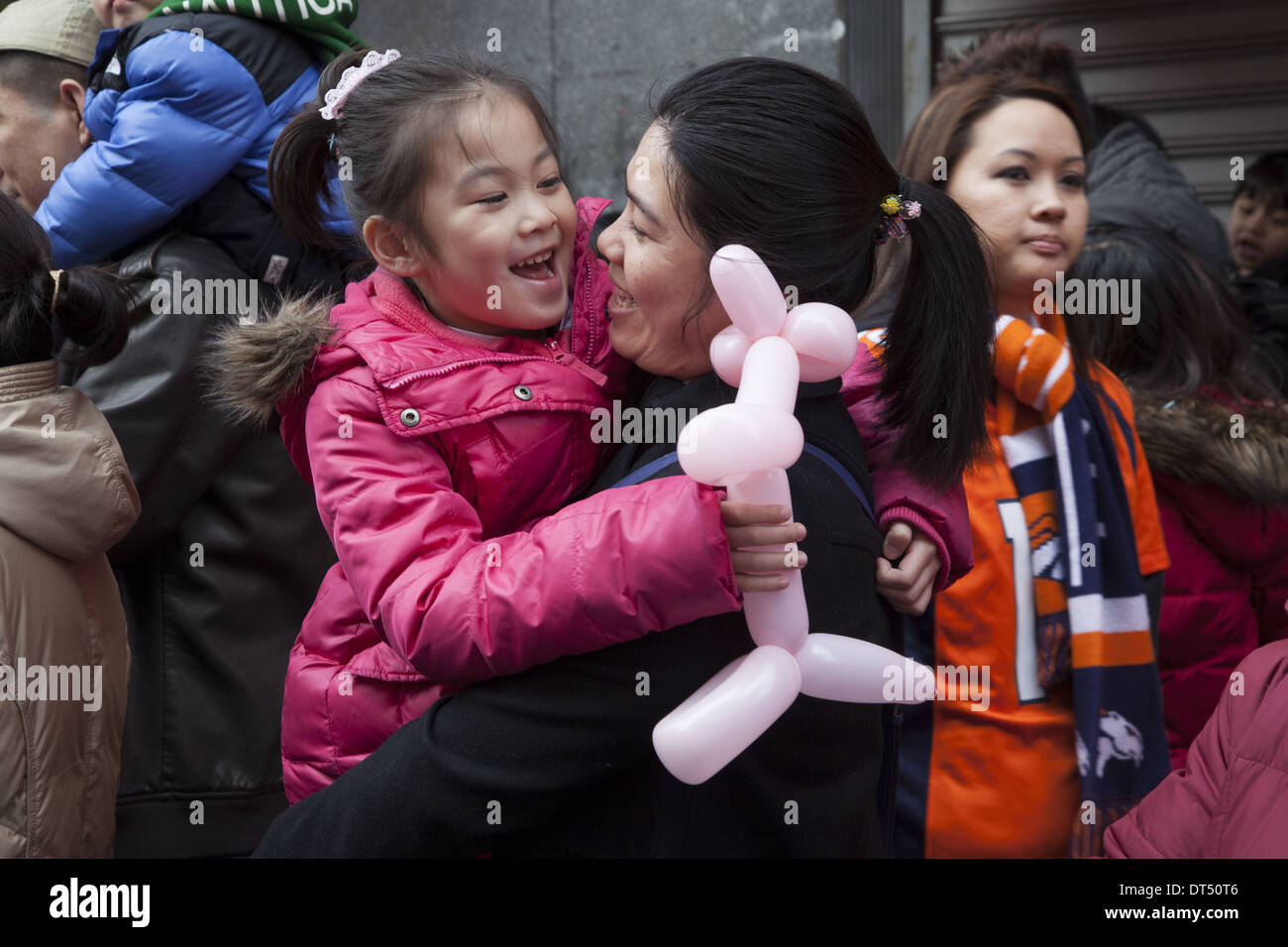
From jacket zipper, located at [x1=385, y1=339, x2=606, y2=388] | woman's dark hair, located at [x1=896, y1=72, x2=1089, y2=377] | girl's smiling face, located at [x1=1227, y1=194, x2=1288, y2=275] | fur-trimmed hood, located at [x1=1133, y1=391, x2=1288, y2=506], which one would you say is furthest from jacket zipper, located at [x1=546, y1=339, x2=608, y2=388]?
girl's smiling face, located at [x1=1227, y1=194, x2=1288, y2=275]

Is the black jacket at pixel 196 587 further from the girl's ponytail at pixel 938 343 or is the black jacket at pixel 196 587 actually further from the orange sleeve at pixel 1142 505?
the orange sleeve at pixel 1142 505

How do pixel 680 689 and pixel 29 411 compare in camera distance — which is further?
pixel 29 411

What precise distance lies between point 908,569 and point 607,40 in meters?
3.34

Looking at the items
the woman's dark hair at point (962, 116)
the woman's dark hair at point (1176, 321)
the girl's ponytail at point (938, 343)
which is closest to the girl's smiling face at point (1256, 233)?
the woman's dark hair at point (1176, 321)

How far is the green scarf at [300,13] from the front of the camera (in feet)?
8.92

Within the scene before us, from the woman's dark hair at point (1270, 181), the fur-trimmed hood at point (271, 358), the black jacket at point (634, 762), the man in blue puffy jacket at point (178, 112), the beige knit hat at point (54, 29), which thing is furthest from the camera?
the woman's dark hair at point (1270, 181)

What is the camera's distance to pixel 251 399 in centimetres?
184

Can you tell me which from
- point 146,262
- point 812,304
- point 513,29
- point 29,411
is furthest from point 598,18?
point 812,304

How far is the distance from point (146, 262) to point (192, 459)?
0.43 m

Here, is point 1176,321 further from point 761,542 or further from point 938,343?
point 761,542

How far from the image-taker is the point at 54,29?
3.10 m

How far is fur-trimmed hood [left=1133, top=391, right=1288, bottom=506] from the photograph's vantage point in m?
2.92

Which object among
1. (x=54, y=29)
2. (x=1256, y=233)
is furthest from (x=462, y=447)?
(x=1256, y=233)
